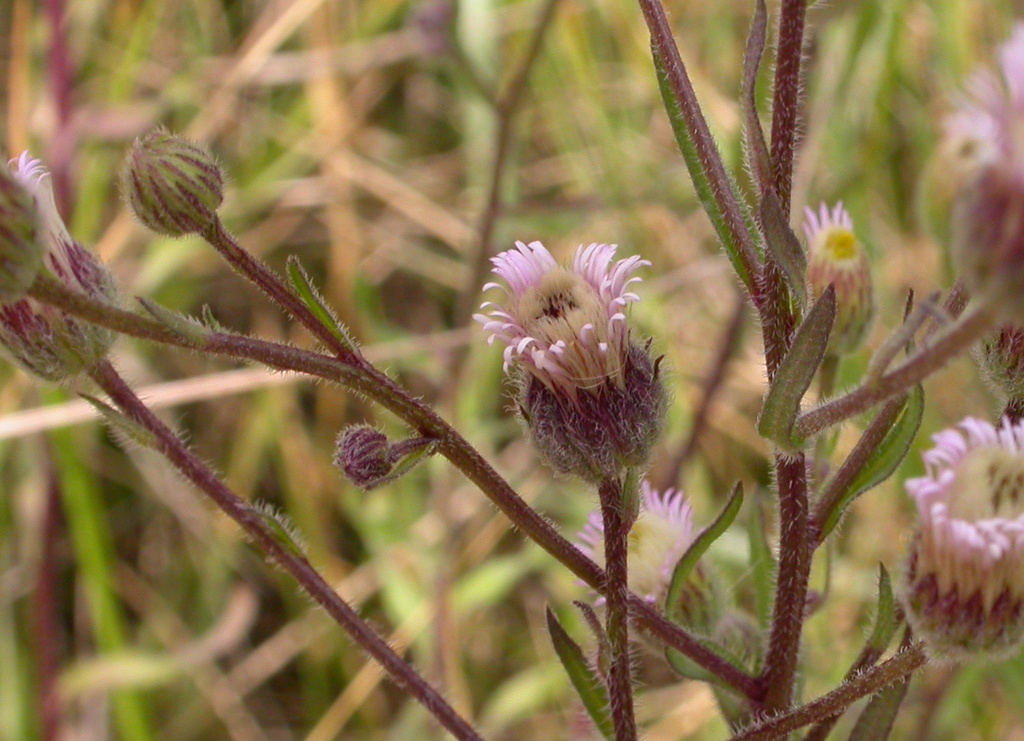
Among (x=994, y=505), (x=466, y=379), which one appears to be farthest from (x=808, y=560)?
(x=466, y=379)

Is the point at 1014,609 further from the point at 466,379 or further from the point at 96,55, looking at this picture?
the point at 96,55

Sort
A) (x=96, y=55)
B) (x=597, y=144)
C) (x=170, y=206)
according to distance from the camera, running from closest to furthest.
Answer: (x=170, y=206)
(x=597, y=144)
(x=96, y=55)

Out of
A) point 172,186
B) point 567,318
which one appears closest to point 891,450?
point 567,318

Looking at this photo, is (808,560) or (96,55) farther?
(96,55)

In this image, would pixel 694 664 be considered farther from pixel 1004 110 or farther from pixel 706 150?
pixel 1004 110

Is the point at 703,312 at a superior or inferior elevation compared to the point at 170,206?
superior

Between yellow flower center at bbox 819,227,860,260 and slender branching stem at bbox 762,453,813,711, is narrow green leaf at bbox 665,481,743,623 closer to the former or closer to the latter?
slender branching stem at bbox 762,453,813,711

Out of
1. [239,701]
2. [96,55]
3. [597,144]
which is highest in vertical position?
[96,55]
